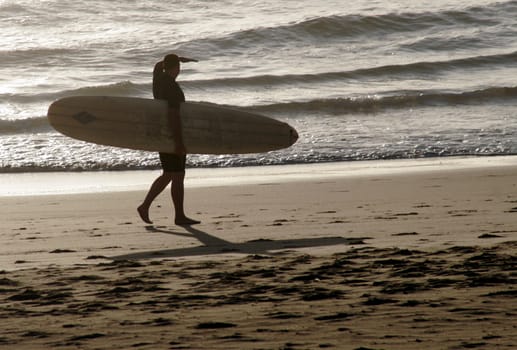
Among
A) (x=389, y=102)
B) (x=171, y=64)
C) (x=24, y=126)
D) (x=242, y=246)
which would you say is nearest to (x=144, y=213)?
(x=171, y=64)

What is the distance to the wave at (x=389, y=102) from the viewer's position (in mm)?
19000

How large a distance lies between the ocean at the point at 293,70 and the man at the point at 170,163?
4.62m

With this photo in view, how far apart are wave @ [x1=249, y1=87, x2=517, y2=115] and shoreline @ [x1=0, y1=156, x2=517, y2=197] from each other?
5854mm

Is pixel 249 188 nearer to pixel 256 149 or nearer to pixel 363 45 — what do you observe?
pixel 256 149

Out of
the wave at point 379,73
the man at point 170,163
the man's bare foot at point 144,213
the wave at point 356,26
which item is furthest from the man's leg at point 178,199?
the wave at point 356,26

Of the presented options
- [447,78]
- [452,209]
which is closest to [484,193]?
[452,209]

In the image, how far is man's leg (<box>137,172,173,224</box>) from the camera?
8102 mm

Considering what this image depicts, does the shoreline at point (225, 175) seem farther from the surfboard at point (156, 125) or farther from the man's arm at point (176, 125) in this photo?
the man's arm at point (176, 125)

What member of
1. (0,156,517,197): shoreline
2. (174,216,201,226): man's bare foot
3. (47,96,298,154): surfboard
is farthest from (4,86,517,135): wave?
(174,216,201,226): man's bare foot

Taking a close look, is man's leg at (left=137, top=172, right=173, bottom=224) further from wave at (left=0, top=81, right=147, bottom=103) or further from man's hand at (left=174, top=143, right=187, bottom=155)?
wave at (left=0, top=81, right=147, bottom=103)

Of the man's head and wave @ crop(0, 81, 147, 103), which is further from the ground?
the man's head

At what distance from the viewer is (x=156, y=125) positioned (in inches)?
350

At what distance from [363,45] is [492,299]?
23.3 meters

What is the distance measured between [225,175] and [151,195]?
3.86m
